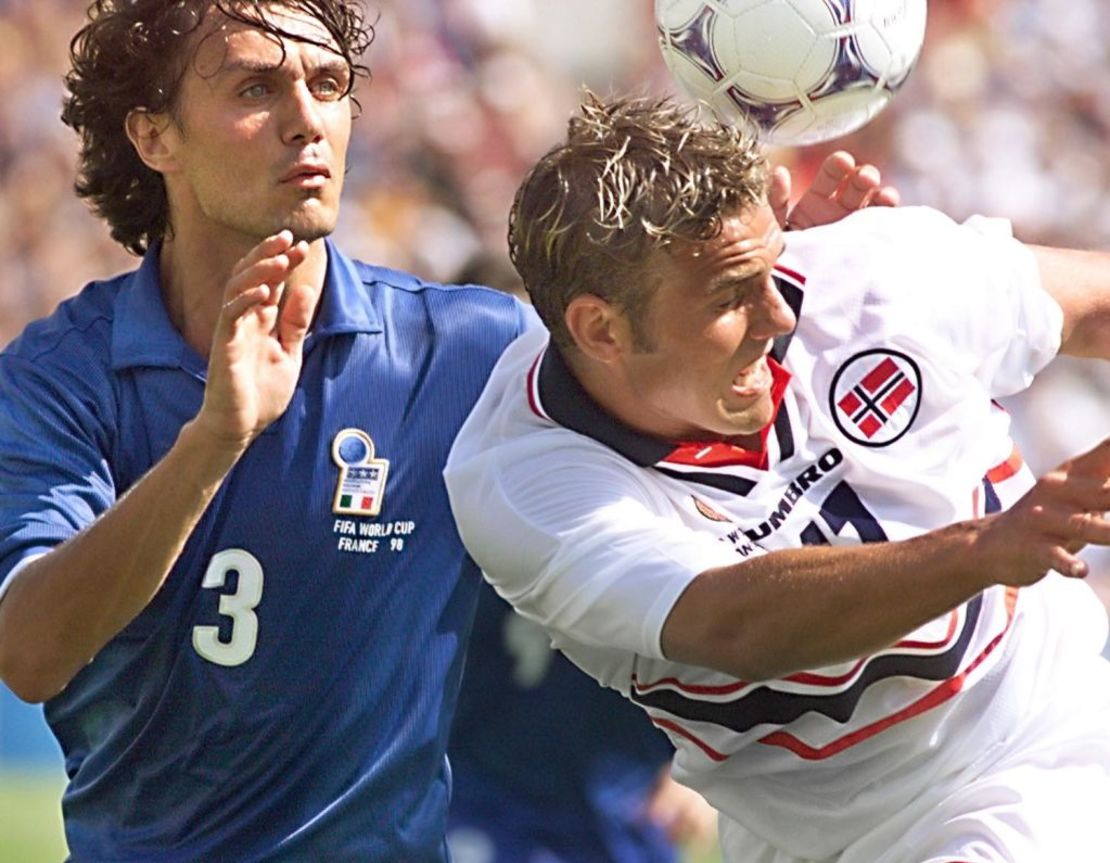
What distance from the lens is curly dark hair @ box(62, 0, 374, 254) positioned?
386 cm

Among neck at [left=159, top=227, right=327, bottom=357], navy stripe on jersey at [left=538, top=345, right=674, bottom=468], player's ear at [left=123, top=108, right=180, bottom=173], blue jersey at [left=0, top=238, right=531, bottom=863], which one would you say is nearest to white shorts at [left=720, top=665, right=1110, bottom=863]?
navy stripe on jersey at [left=538, top=345, right=674, bottom=468]

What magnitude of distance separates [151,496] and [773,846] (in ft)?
4.20

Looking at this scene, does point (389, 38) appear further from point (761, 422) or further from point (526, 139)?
point (761, 422)

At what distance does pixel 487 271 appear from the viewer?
535cm

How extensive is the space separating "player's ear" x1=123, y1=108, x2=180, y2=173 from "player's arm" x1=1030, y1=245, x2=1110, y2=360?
65.0 inches

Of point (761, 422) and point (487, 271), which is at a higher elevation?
point (761, 422)

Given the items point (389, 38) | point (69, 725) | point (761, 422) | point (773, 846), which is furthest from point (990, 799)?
point (389, 38)

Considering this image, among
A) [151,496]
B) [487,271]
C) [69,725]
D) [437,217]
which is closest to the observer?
[151,496]

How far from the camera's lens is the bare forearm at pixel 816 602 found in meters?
2.83

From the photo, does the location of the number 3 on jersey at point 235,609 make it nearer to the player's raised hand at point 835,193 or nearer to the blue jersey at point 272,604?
the blue jersey at point 272,604

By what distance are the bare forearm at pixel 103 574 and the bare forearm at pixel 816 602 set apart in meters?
0.81

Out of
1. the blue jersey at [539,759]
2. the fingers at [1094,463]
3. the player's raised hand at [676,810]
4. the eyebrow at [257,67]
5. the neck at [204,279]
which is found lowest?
the player's raised hand at [676,810]

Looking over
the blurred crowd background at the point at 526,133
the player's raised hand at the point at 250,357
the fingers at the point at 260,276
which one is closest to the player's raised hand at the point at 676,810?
the player's raised hand at the point at 250,357

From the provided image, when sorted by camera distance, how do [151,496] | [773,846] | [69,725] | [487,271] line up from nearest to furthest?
[151,496] < [773,846] < [69,725] < [487,271]
